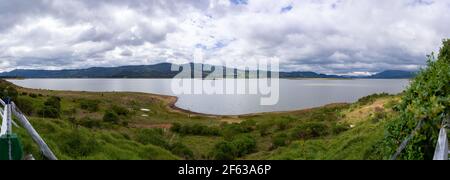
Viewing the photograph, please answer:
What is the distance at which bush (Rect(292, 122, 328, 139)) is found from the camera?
30.6 m

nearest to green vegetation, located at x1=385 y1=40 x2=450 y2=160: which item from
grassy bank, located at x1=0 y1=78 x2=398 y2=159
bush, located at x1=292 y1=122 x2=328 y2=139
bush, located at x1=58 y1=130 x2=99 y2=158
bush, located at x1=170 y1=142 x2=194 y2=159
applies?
Result: grassy bank, located at x1=0 y1=78 x2=398 y2=159

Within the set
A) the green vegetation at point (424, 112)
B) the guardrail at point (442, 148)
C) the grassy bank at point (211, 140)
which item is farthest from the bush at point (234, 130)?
the guardrail at point (442, 148)

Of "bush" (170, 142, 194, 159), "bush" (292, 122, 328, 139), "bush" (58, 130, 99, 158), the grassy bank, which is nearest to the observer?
"bush" (58, 130, 99, 158)

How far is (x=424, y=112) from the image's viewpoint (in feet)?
24.2

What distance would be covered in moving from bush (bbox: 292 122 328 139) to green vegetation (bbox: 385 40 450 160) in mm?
20815

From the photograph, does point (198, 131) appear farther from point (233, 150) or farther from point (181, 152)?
point (181, 152)

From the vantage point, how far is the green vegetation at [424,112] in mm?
7496

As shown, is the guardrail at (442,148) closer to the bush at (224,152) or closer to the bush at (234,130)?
the bush at (224,152)

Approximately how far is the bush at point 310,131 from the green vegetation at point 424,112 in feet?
68.3

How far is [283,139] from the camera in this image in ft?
96.1

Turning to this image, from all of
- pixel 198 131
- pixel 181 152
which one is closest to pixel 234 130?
pixel 198 131

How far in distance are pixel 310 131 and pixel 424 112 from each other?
24.4 metres

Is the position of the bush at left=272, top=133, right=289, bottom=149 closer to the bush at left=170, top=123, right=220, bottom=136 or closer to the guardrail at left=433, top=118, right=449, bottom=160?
the bush at left=170, top=123, right=220, bottom=136
